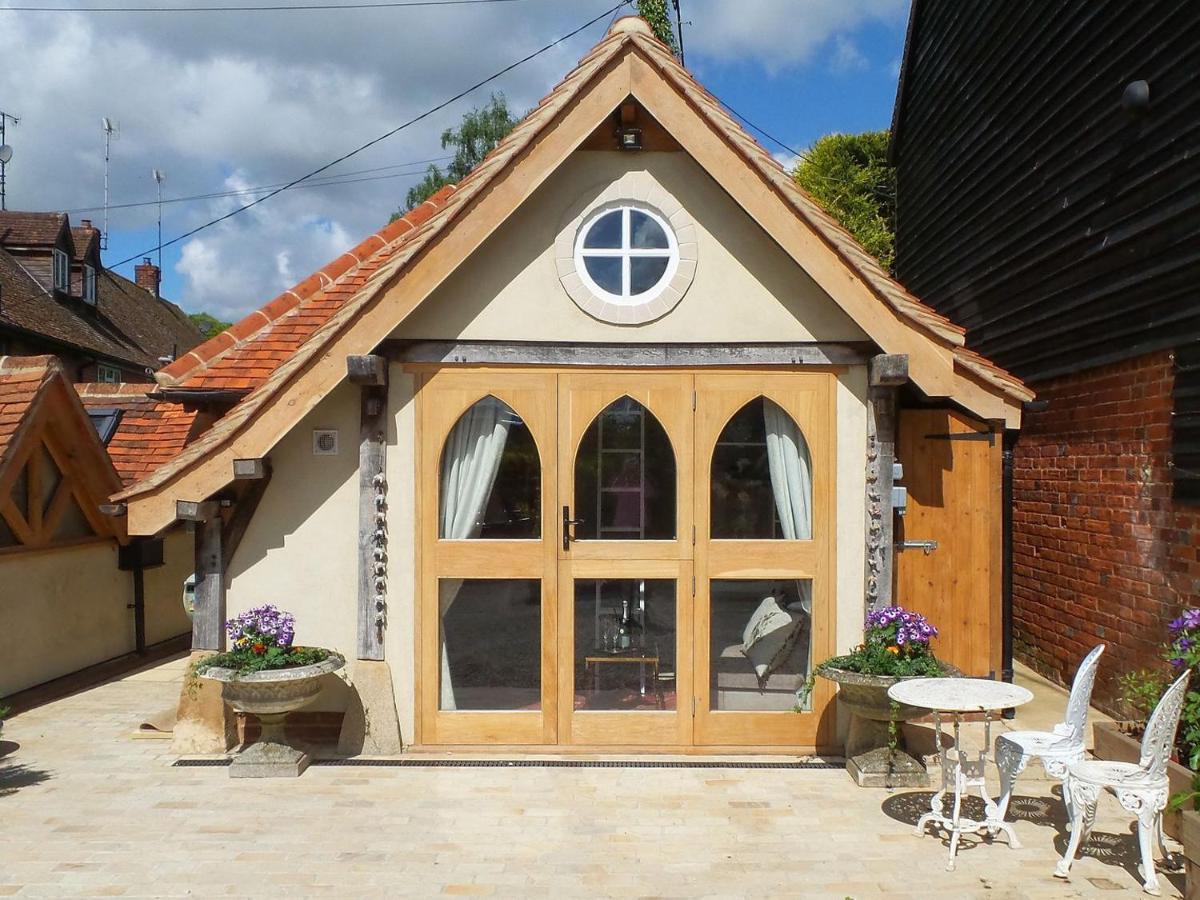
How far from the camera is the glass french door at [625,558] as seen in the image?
6516mm

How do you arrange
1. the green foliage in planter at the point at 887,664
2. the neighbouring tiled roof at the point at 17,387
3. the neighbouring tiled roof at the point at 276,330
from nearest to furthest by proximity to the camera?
the green foliage in planter at the point at 887,664 < the neighbouring tiled roof at the point at 276,330 < the neighbouring tiled roof at the point at 17,387

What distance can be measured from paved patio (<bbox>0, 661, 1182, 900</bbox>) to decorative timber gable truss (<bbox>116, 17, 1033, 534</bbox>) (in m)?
1.86

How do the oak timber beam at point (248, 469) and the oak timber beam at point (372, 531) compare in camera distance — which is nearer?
the oak timber beam at point (248, 469)

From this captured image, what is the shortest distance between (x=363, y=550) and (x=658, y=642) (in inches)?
87.9

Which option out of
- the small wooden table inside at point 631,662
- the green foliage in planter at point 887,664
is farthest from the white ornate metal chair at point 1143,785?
the small wooden table inside at point 631,662

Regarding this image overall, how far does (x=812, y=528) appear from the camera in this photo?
6.54 m

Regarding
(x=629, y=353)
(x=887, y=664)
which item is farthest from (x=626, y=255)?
(x=887, y=664)

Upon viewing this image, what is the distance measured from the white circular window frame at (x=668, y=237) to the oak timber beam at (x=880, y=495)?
5.03 ft

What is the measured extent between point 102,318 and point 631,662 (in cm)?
2496

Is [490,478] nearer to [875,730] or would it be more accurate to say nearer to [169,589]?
[875,730]

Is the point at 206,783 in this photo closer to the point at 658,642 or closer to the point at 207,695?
the point at 207,695

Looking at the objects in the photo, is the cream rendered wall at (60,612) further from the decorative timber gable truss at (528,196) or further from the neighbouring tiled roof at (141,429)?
the decorative timber gable truss at (528,196)

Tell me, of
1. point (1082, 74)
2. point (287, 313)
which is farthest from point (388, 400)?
point (1082, 74)

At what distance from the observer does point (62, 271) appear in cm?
2402
